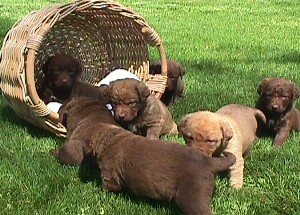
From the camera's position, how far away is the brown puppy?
3867 millimetres

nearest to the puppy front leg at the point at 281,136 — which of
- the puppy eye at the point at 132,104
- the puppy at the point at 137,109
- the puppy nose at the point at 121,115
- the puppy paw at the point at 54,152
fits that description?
the puppy at the point at 137,109

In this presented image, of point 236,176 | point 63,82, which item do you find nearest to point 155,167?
point 236,176

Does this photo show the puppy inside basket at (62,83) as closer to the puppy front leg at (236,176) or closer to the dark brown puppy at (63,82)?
the dark brown puppy at (63,82)

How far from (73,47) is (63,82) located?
6.07 ft

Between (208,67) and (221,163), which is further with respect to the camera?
(208,67)

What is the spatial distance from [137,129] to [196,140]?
1438 mm

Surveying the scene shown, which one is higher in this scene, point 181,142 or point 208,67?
point 181,142

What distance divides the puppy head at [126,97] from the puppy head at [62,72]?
1.12 m

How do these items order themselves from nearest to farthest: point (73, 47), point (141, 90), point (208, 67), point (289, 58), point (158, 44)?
point (141, 90), point (158, 44), point (73, 47), point (208, 67), point (289, 58)

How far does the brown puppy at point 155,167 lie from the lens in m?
3.87

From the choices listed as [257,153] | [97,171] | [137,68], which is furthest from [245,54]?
[97,171]

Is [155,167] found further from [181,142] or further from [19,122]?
[19,122]

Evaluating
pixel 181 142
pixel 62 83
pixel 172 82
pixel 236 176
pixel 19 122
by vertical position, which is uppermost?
pixel 236 176

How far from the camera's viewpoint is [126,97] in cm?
545
